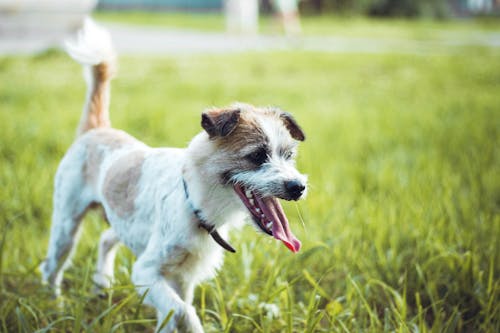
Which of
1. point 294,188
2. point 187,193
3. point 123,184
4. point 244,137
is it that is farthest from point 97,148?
point 294,188

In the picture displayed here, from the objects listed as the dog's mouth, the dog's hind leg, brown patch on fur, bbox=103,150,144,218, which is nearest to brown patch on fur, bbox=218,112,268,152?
the dog's mouth

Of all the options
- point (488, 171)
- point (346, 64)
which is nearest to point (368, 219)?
point (488, 171)

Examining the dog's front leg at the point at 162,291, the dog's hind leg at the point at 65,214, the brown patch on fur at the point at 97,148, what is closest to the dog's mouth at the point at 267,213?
the dog's front leg at the point at 162,291

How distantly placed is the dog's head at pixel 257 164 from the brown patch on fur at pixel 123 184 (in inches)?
27.5

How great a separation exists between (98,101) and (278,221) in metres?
1.81

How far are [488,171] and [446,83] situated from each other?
220 inches

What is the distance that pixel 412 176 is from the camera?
530 cm

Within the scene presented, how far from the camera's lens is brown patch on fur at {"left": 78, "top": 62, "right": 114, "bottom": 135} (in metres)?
3.68

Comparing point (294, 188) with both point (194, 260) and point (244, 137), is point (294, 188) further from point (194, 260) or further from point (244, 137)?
point (194, 260)

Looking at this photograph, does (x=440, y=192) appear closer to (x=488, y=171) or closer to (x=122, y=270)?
(x=488, y=171)

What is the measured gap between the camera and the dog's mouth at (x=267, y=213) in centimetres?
247

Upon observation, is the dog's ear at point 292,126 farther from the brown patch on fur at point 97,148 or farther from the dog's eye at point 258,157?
the brown patch on fur at point 97,148

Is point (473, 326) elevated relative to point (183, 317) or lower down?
lower down

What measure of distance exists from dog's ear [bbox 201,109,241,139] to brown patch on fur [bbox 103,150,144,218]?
0.71 meters
